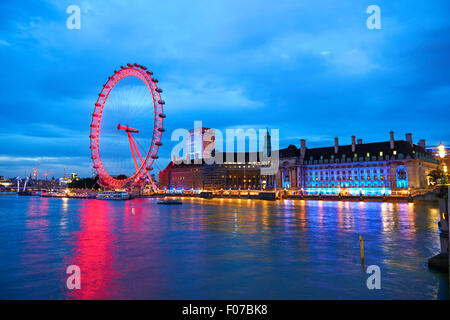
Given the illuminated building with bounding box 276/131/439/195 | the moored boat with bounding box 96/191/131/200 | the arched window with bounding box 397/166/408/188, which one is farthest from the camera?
the moored boat with bounding box 96/191/131/200

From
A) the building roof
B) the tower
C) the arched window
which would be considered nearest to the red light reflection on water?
the arched window

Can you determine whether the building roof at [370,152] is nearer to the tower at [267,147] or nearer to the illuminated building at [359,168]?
the illuminated building at [359,168]

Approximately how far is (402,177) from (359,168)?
17.4 meters

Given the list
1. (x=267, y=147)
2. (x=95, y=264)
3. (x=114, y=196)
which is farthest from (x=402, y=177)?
(x=95, y=264)

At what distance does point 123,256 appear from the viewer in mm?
21641

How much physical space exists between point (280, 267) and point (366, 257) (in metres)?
5.80

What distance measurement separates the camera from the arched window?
128m

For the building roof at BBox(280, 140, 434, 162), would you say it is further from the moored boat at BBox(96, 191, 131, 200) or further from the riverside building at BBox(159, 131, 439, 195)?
the moored boat at BBox(96, 191, 131, 200)

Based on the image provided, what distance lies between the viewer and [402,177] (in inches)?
5059

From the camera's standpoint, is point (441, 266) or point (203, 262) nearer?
point (441, 266)

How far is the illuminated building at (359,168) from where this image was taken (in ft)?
420
